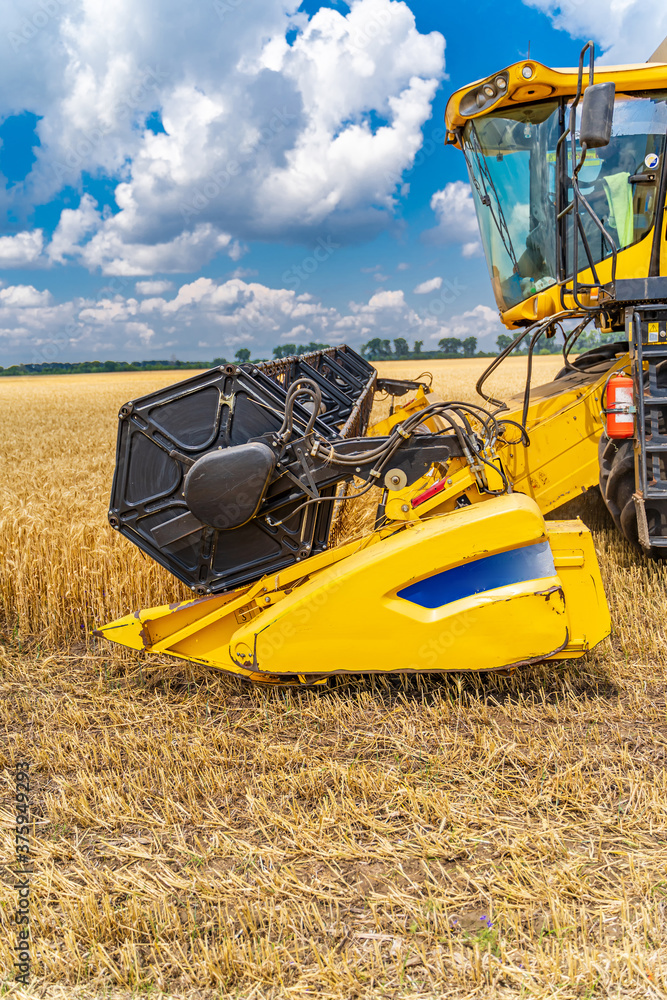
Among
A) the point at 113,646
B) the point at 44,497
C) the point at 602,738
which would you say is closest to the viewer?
the point at 602,738

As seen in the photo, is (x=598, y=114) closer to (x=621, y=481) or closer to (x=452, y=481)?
(x=452, y=481)

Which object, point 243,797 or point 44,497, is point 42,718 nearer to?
point 243,797

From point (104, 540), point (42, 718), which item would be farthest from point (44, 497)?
point (42, 718)

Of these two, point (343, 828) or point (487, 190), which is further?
point (487, 190)

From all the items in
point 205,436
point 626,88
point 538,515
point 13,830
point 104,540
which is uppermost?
point 626,88

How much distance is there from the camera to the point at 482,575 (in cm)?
259

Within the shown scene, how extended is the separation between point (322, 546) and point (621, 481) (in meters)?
1.98

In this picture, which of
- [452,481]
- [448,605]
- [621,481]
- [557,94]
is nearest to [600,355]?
[621,481]

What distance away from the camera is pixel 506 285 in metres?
4.26

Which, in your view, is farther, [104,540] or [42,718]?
[104,540]

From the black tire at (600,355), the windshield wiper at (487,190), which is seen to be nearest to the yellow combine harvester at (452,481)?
the windshield wiper at (487,190)

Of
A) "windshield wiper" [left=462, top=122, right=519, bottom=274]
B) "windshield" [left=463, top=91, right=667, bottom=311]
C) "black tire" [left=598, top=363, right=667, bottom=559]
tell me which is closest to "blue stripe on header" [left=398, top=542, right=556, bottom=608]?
"black tire" [left=598, top=363, right=667, bottom=559]

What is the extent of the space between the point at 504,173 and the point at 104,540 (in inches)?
130

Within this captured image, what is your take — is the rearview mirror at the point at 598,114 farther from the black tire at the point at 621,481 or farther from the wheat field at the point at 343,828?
the wheat field at the point at 343,828
